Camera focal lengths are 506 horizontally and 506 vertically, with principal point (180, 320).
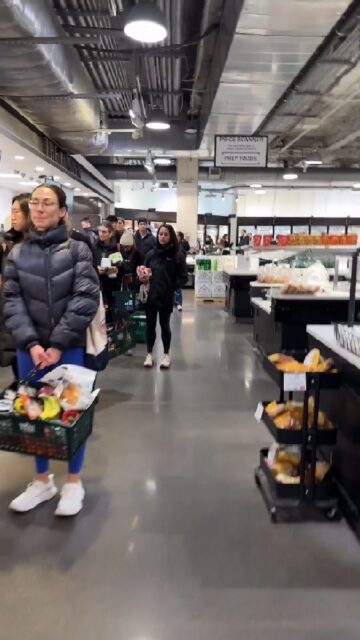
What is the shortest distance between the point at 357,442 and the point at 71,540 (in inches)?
57.9

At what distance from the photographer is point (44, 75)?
16.5ft

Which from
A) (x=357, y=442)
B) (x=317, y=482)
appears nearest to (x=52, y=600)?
(x=317, y=482)

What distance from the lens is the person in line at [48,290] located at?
8.13ft

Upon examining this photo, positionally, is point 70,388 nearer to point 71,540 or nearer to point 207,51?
point 71,540

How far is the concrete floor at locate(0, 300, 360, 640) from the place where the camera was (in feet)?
6.27

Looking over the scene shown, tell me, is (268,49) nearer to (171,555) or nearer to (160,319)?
(160,319)

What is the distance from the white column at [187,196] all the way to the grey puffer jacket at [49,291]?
12355 mm

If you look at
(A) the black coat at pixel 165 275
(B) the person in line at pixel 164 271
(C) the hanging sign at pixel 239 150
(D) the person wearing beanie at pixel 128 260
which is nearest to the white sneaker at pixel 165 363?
(B) the person in line at pixel 164 271

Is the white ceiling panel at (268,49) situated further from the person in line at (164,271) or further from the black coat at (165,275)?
the black coat at (165,275)

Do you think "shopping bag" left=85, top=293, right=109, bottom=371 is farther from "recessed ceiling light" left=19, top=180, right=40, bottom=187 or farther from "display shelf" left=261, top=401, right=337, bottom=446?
"recessed ceiling light" left=19, top=180, right=40, bottom=187

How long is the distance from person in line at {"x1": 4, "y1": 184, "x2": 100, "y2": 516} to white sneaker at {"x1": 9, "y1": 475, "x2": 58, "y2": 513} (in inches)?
6.2

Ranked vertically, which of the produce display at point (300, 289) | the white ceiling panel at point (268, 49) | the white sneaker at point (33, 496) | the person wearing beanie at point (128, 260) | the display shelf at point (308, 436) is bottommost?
the white sneaker at point (33, 496)

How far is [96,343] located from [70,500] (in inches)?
32.4

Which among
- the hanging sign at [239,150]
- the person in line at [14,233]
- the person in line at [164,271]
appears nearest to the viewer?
the person in line at [14,233]
